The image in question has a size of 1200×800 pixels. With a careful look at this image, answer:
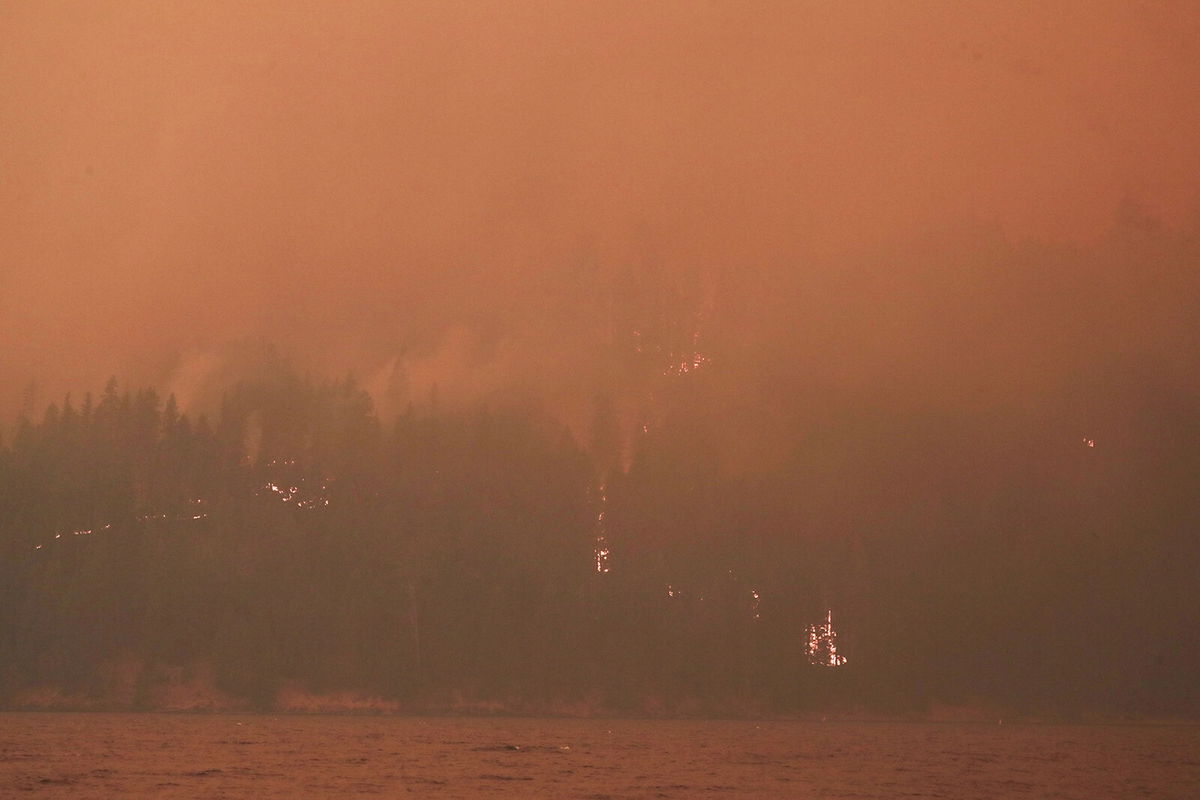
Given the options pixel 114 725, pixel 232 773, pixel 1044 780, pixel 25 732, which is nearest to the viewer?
pixel 232 773

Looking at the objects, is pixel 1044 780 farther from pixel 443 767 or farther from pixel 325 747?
pixel 325 747

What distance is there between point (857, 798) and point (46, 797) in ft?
158

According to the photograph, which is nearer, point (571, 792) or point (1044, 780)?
point (571, 792)

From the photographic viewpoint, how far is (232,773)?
312ft

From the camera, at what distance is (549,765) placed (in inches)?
Answer: 4382

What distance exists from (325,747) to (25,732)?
45303 millimetres

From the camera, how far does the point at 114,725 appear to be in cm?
18262

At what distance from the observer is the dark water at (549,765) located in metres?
85.3

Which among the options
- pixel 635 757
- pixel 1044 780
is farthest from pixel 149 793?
pixel 1044 780

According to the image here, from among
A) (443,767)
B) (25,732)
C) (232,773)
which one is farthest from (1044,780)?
(25,732)

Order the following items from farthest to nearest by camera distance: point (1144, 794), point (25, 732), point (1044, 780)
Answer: point (25, 732)
point (1044, 780)
point (1144, 794)

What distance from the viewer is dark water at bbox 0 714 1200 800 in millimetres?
85312

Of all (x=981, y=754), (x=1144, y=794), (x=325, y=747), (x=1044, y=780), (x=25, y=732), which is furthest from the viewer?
(x=25, y=732)

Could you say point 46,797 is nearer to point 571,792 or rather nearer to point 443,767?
point 571,792
